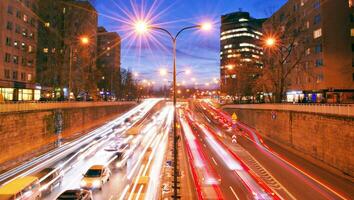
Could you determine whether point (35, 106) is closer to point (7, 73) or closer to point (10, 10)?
point (7, 73)

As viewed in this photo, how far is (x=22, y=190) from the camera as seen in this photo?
17.3m

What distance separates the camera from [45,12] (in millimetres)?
50438

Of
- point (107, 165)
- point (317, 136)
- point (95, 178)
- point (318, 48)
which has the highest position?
point (318, 48)

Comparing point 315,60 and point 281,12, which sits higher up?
point 281,12

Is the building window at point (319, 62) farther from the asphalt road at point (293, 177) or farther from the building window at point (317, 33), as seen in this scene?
the asphalt road at point (293, 177)

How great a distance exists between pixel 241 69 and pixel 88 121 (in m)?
42.4

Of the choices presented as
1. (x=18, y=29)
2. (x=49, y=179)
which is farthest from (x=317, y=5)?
A: (x=18, y=29)

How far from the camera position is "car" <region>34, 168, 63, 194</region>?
2070 centimetres

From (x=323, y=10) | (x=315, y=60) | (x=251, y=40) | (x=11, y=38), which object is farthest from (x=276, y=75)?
(x=251, y=40)

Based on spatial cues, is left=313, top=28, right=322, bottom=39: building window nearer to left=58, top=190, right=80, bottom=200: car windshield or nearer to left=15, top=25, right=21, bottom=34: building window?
left=58, top=190, right=80, bottom=200: car windshield

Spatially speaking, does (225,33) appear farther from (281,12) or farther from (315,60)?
(315,60)

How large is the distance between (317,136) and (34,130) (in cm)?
3087

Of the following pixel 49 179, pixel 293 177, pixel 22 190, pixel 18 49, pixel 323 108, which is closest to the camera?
pixel 22 190

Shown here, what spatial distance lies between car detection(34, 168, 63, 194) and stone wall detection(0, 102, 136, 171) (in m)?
6.67
